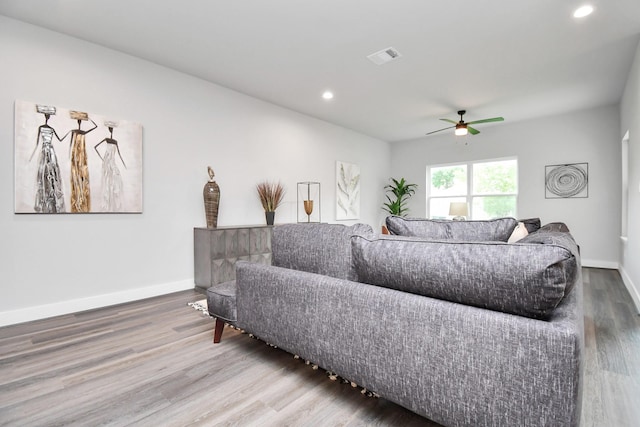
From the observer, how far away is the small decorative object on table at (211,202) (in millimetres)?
3604

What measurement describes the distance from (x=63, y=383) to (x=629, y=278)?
5.29 m

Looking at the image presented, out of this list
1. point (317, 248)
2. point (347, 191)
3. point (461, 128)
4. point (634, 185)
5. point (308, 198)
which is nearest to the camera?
point (317, 248)

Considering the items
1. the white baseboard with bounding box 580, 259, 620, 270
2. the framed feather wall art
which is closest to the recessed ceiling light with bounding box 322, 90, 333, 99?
the framed feather wall art

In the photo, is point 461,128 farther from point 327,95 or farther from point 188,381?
point 188,381

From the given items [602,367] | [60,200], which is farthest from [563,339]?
[60,200]

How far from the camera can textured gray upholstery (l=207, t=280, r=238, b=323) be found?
198cm

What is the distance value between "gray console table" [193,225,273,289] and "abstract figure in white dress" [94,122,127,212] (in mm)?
882

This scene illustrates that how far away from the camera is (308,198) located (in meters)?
5.30

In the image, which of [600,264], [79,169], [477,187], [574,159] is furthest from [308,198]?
[600,264]

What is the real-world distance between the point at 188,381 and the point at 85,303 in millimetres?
1903

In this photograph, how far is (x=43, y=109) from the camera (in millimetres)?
2668

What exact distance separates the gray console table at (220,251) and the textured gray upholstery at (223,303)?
4.41 feet

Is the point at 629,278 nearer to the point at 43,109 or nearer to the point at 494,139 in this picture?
the point at 494,139

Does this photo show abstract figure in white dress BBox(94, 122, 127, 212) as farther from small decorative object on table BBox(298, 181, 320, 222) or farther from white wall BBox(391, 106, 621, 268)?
white wall BBox(391, 106, 621, 268)
